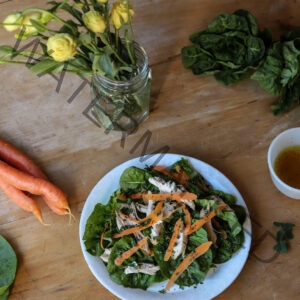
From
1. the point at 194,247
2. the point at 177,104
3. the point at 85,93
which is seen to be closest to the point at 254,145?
the point at 177,104

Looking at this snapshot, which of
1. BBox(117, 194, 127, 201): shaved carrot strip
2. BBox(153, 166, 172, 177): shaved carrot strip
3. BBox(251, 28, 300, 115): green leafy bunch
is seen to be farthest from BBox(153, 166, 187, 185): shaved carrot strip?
BBox(251, 28, 300, 115): green leafy bunch

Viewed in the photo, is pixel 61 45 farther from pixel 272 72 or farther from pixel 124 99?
pixel 272 72

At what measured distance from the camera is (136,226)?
107 centimetres

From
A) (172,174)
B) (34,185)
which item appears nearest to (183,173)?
(172,174)

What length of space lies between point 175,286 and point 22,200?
414mm

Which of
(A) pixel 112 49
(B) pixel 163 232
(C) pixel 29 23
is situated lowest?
(B) pixel 163 232

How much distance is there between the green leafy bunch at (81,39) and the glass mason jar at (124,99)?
1.0 inches

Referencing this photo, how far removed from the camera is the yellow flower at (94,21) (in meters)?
0.84

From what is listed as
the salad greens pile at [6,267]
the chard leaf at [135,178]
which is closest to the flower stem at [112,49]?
the chard leaf at [135,178]

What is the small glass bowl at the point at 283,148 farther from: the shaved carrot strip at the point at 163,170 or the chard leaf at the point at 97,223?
the chard leaf at the point at 97,223

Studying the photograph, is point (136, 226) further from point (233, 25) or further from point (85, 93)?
point (233, 25)

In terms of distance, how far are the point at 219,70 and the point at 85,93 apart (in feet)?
1.17

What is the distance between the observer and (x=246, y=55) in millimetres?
1223

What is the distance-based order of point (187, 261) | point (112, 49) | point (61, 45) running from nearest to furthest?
point (61, 45) < point (112, 49) < point (187, 261)
